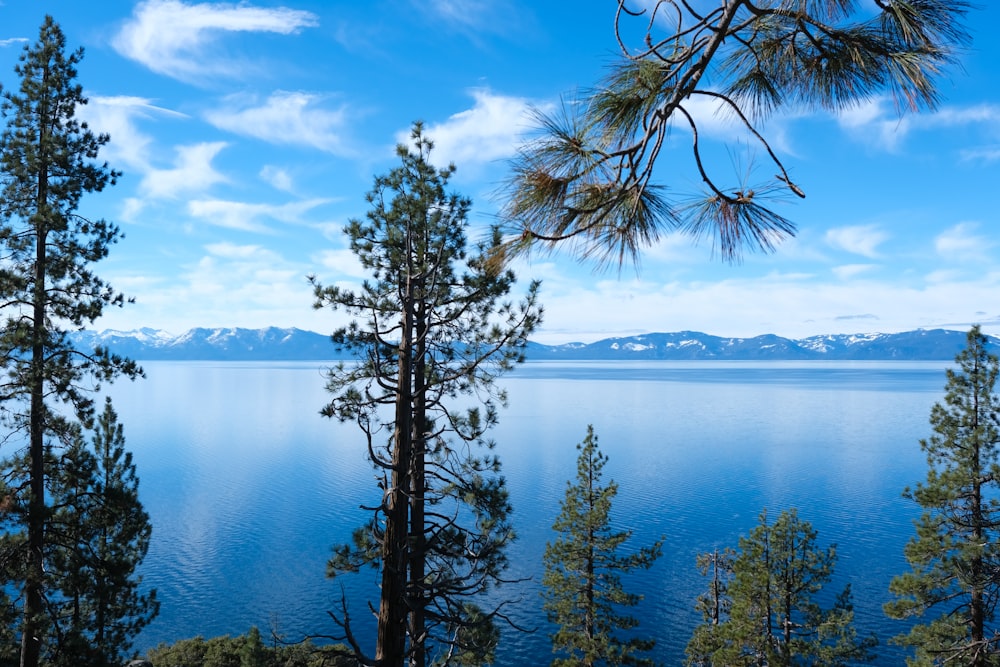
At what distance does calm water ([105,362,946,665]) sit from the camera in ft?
98.5

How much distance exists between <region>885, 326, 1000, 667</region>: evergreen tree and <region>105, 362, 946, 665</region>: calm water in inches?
505

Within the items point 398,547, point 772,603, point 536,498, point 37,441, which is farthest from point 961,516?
point 536,498

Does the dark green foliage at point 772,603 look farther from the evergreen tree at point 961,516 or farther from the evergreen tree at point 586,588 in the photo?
the evergreen tree at point 586,588

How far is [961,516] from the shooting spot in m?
14.9

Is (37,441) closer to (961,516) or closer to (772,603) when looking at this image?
A: (772,603)

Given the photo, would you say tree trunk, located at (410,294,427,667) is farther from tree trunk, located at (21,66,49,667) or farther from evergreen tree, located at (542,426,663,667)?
evergreen tree, located at (542,426,663,667)

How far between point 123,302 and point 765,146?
10.8 meters

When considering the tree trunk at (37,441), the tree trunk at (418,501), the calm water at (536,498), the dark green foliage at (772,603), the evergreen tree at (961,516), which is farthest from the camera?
the calm water at (536,498)

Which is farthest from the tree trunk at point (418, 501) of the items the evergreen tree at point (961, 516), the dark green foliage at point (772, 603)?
the evergreen tree at point (961, 516)

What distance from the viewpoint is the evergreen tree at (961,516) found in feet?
46.3

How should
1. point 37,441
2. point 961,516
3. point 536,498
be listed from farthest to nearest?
point 536,498 < point 961,516 < point 37,441

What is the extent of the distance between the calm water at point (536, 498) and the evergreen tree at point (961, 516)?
12.8 metres

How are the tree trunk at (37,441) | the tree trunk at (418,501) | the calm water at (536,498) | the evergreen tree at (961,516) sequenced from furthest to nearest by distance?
the calm water at (536,498) < the evergreen tree at (961,516) < the tree trunk at (37,441) < the tree trunk at (418,501)

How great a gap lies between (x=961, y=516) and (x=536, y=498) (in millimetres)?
31469
